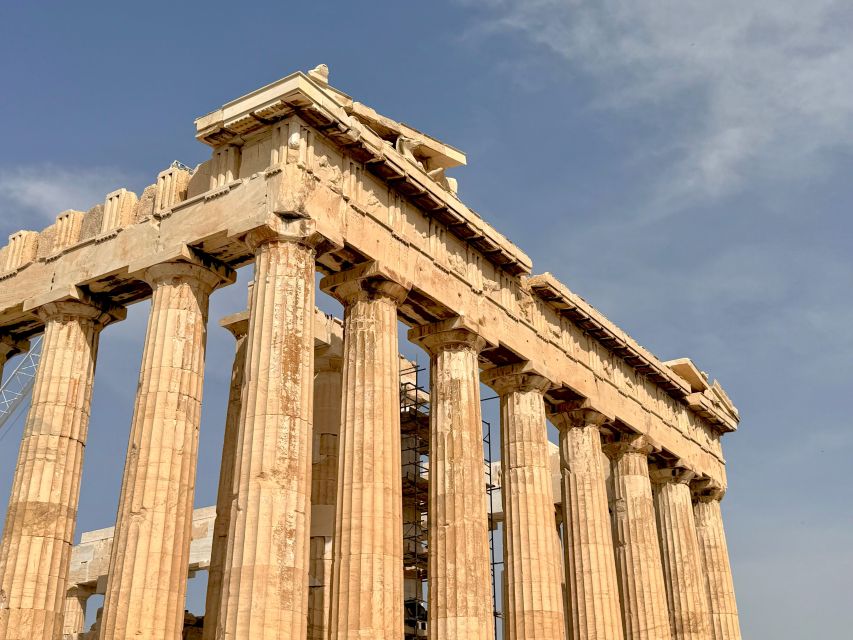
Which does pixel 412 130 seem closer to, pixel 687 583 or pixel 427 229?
pixel 427 229

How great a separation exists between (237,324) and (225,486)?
5620 mm

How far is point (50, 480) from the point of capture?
80.2 ft

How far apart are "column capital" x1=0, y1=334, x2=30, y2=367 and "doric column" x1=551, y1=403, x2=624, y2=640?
1618 cm

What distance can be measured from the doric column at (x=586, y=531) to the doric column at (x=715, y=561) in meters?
9.35

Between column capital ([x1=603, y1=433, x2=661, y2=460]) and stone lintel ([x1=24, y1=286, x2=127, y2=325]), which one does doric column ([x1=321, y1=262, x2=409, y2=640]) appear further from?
column capital ([x1=603, y1=433, x2=661, y2=460])

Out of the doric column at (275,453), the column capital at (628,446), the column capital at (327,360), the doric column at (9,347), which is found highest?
the column capital at (327,360)

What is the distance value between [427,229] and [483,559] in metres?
8.67

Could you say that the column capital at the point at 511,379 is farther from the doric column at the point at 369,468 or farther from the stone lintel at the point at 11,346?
the stone lintel at the point at 11,346

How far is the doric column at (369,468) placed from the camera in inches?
860

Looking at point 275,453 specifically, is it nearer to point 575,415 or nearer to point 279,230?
point 279,230

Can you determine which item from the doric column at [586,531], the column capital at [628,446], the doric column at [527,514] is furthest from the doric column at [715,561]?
the doric column at [527,514]

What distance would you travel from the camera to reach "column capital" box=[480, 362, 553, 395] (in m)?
29.9

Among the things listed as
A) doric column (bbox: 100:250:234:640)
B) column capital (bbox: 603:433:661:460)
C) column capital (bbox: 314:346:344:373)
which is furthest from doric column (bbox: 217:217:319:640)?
column capital (bbox: 603:433:661:460)

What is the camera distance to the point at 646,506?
34656 millimetres
